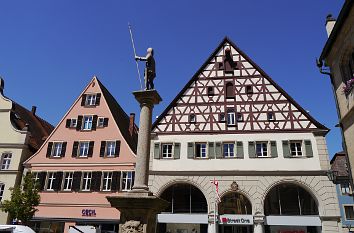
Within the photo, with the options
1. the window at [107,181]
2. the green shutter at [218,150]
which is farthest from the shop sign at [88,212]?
the green shutter at [218,150]

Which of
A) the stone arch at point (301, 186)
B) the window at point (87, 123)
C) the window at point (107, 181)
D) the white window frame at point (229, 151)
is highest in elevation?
the window at point (87, 123)

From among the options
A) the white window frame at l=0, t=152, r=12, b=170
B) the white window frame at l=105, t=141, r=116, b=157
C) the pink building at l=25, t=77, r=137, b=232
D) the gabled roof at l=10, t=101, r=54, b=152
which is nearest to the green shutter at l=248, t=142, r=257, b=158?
the pink building at l=25, t=77, r=137, b=232

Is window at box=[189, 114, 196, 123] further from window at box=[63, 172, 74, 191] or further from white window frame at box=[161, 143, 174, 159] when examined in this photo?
window at box=[63, 172, 74, 191]

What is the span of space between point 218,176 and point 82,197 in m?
11.1

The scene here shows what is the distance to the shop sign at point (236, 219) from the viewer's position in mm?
21625

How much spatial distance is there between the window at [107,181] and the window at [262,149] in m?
11.8

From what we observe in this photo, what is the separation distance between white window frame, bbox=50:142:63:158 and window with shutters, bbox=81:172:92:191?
3.26 m

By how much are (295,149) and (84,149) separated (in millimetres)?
17071

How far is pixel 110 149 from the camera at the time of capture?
2656 centimetres

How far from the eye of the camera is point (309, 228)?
72.3 feet

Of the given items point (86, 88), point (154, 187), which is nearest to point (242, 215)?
point (154, 187)

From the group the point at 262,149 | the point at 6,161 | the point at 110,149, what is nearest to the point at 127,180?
the point at 110,149

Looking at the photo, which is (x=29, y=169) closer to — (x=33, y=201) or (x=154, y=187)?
(x=33, y=201)

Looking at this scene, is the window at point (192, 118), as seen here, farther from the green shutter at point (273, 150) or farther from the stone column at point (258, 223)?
the stone column at point (258, 223)
